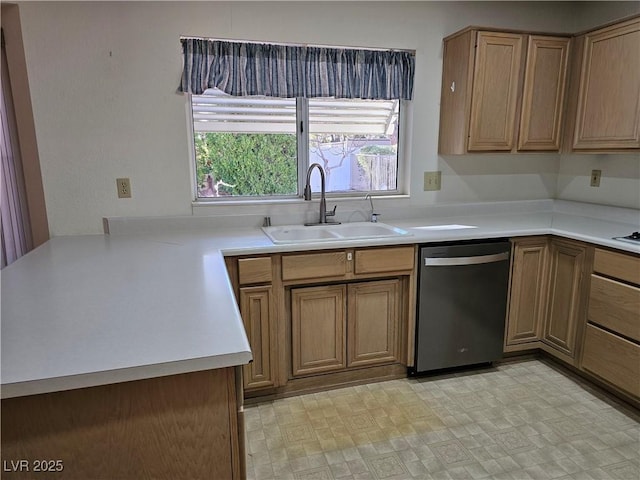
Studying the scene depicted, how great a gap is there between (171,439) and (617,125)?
108 inches

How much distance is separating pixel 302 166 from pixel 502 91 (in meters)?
1.32

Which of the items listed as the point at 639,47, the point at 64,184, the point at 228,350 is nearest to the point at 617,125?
the point at 639,47

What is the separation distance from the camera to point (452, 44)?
2.68 meters

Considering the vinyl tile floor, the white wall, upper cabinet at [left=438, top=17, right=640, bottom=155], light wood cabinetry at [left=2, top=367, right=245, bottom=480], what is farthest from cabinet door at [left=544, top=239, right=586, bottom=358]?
light wood cabinetry at [left=2, top=367, right=245, bottom=480]

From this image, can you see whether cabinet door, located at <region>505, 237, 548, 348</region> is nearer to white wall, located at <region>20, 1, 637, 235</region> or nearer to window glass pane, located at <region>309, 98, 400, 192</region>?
white wall, located at <region>20, 1, 637, 235</region>

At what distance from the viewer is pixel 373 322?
7.98ft

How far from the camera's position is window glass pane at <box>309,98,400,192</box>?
2756mm

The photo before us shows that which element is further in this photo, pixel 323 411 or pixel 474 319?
pixel 474 319

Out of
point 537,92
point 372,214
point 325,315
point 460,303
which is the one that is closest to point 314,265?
point 325,315

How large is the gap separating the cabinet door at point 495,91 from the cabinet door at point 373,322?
3.56 ft

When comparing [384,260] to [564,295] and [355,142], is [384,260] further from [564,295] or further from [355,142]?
[564,295]

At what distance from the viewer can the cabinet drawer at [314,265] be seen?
2.19 meters

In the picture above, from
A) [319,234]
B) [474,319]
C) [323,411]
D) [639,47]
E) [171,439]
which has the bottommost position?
[323,411]

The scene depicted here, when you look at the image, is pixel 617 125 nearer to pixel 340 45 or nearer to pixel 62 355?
pixel 340 45
